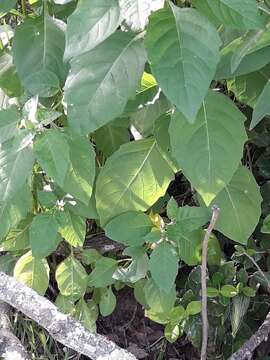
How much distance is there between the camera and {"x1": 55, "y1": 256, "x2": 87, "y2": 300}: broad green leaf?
4.44 ft

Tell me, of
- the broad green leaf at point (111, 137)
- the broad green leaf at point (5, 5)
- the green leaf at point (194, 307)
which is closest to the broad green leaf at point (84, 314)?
the green leaf at point (194, 307)

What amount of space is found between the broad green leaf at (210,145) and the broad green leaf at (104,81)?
0.37 feet

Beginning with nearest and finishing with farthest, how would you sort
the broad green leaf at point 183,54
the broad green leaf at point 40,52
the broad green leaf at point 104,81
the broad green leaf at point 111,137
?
1. the broad green leaf at point 183,54
2. the broad green leaf at point 104,81
3. the broad green leaf at point 40,52
4. the broad green leaf at point 111,137

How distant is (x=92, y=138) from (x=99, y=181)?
203 millimetres

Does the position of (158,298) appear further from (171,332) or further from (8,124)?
(8,124)

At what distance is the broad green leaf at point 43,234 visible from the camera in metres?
1.16

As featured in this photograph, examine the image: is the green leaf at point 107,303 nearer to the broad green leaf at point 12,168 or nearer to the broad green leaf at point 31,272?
the broad green leaf at point 31,272

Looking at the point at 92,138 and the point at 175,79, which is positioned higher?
the point at 175,79

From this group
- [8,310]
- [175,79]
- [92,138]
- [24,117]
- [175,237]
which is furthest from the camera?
[8,310]

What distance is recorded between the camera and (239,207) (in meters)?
1.16

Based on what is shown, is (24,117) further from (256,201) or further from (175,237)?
(256,201)

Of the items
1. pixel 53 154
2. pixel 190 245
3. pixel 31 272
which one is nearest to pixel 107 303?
pixel 31 272

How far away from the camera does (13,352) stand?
1.17m

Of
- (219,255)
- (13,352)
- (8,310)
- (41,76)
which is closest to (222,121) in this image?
(41,76)
